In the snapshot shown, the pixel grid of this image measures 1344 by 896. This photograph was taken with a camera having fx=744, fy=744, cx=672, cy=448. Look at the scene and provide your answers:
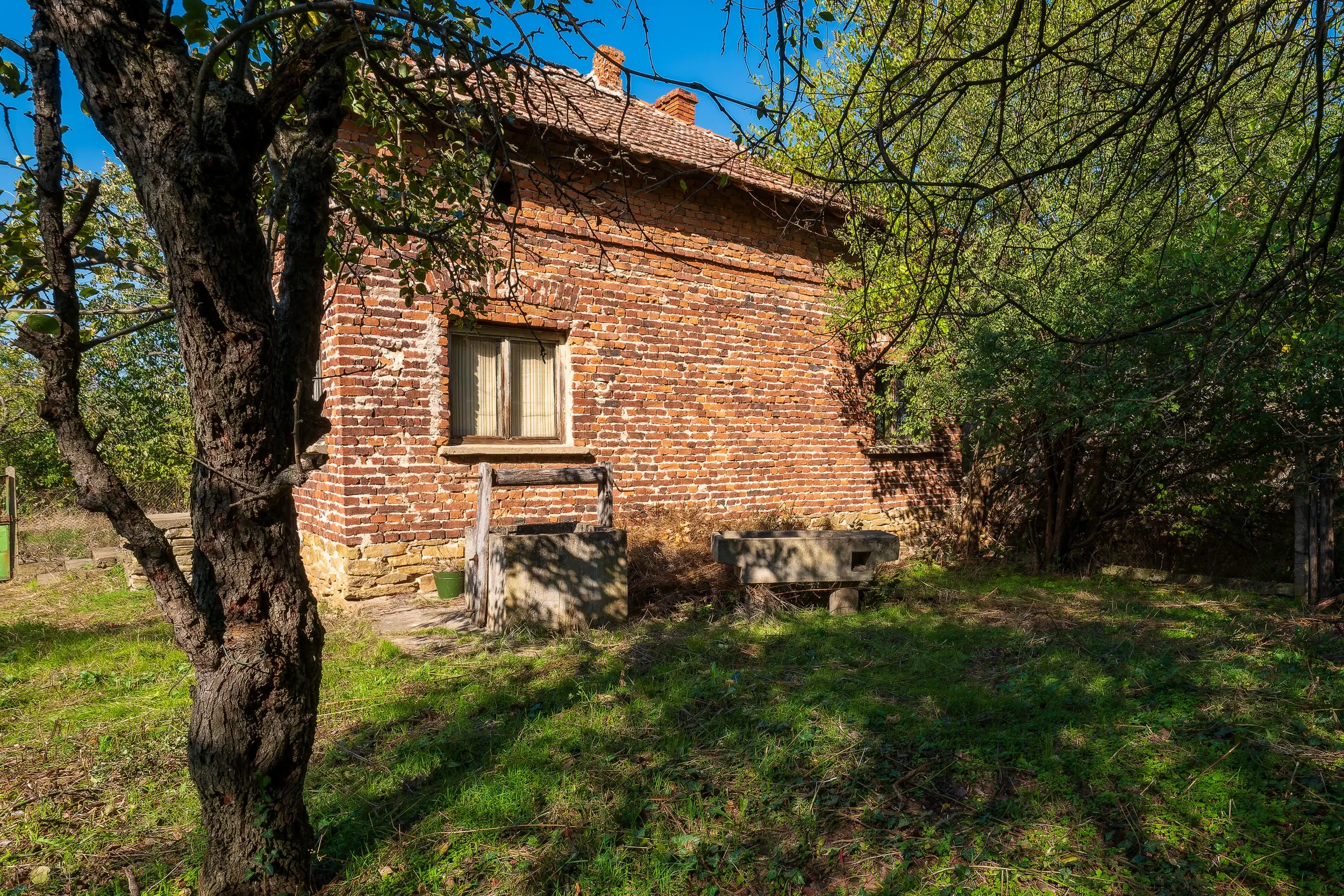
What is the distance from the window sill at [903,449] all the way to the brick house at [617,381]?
0.06 meters

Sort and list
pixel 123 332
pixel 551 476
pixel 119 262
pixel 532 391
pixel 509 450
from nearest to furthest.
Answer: pixel 123 332
pixel 119 262
pixel 551 476
pixel 509 450
pixel 532 391

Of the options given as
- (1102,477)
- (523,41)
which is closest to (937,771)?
(523,41)

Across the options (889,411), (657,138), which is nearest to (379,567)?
(657,138)

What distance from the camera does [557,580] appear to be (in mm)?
5746

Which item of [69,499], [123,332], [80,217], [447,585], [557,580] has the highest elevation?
[80,217]

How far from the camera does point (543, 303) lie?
24.6ft

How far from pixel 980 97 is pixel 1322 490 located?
6.72 metres

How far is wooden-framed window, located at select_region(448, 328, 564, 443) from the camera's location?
7.25 metres

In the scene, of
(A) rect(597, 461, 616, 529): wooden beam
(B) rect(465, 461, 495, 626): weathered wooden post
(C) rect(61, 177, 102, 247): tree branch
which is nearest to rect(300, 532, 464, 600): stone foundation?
(B) rect(465, 461, 495, 626): weathered wooden post

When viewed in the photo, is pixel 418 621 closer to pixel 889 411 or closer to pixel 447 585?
pixel 447 585

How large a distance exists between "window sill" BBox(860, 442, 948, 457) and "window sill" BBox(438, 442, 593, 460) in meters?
4.53

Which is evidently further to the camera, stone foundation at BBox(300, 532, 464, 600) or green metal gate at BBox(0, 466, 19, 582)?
green metal gate at BBox(0, 466, 19, 582)

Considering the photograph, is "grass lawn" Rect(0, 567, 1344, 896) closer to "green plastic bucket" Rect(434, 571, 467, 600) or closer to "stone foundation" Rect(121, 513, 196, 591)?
"green plastic bucket" Rect(434, 571, 467, 600)

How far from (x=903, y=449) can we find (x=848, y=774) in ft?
26.2
